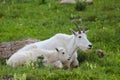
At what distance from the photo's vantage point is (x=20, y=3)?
2041 centimetres

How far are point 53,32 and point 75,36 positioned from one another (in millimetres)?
4458

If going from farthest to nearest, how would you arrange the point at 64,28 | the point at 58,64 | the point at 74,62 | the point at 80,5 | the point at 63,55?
the point at 80,5 < the point at 64,28 < the point at 74,62 < the point at 63,55 < the point at 58,64

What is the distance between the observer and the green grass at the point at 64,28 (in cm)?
945

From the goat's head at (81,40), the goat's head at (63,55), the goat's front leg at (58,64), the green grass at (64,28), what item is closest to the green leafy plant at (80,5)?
the green grass at (64,28)

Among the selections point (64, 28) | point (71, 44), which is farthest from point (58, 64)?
point (64, 28)

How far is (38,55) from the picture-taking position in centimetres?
1088

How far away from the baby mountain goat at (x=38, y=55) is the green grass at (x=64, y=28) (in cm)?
52

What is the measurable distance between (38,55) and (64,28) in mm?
5651

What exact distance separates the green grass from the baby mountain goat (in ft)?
1.71

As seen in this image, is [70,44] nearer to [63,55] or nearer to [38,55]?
[63,55]

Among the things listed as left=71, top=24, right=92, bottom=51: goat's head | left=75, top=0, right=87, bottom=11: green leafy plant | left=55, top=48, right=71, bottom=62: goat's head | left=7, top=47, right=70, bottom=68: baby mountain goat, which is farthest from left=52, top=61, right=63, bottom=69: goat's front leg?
left=75, top=0, right=87, bottom=11: green leafy plant

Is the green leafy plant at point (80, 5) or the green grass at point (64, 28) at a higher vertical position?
the green leafy plant at point (80, 5)

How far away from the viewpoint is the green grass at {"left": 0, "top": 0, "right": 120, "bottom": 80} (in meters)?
9.45

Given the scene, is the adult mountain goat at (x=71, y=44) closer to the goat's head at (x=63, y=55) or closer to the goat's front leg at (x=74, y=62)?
the goat's front leg at (x=74, y=62)
